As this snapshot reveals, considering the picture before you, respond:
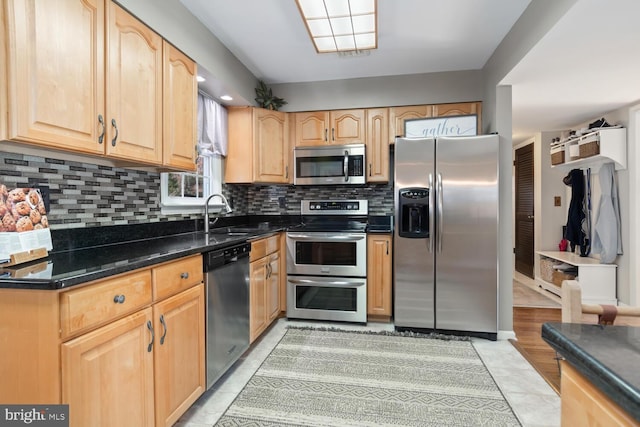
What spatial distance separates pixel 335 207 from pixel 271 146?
3.13ft

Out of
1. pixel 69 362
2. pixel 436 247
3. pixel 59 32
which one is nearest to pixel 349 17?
pixel 59 32

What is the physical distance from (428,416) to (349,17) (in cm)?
249

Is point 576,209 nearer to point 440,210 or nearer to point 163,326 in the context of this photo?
point 440,210

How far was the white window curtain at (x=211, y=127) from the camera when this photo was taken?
2.96 m

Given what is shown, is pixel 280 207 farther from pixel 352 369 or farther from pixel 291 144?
pixel 352 369

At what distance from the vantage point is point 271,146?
3520 millimetres

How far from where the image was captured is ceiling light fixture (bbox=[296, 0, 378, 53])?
2.12 meters

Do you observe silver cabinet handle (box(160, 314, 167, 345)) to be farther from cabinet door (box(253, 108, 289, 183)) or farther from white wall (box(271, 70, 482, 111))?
white wall (box(271, 70, 482, 111))

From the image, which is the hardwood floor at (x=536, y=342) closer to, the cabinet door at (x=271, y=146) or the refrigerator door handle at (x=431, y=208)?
the refrigerator door handle at (x=431, y=208)

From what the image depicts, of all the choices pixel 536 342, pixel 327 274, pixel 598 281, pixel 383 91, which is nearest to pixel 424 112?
pixel 383 91

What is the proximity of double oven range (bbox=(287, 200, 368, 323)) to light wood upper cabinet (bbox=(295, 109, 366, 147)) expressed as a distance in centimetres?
96

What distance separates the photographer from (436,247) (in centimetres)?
293

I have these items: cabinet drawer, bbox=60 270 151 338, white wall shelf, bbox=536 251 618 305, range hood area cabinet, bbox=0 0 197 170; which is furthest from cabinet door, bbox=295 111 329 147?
white wall shelf, bbox=536 251 618 305

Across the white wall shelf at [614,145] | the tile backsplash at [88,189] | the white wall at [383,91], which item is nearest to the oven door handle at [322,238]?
the tile backsplash at [88,189]
